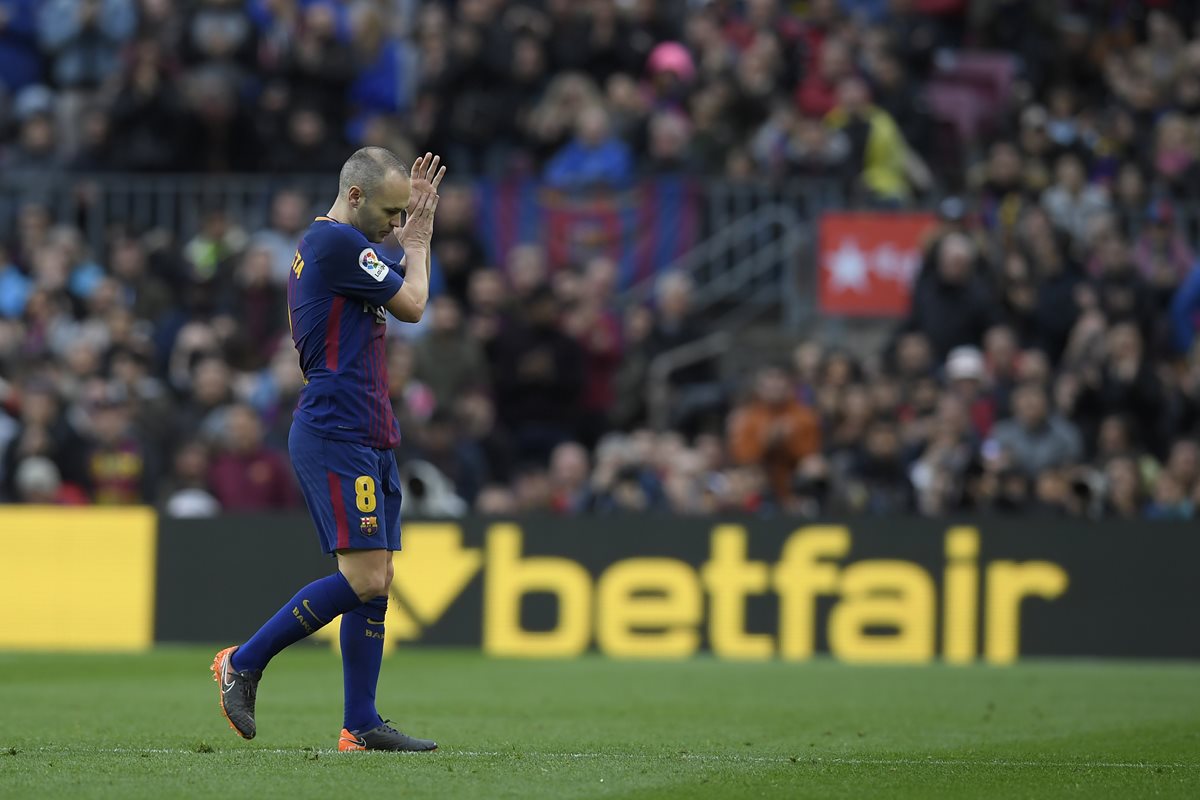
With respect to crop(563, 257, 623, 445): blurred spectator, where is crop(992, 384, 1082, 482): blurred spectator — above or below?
below

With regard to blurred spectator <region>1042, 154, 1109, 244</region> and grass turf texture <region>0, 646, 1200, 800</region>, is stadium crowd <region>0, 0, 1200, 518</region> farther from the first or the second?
grass turf texture <region>0, 646, 1200, 800</region>

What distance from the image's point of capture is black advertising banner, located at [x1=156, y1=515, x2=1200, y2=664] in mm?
15547

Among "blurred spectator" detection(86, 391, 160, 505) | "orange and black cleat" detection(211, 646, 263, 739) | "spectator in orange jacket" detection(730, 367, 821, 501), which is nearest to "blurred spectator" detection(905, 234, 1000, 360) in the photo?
"spectator in orange jacket" detection(730, 367, 821, 501)

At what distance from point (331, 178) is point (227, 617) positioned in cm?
524

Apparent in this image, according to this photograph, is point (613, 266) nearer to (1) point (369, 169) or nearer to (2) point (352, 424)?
(1) point (369, 169)

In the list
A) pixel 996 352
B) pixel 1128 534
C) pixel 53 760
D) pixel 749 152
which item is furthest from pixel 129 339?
pixel 53 760

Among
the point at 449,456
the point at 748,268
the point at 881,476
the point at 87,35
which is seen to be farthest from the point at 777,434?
the point at 87,35

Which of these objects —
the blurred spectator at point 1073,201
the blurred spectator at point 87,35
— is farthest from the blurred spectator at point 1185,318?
the blurred spectator at point 87,35

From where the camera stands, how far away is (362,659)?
815 centimetres

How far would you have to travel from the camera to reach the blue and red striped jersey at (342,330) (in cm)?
792

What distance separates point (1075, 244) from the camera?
61.8 ft

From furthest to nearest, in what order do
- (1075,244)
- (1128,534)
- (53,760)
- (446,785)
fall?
(1075,244) < (1128,534) < (53,760) < (446,785)

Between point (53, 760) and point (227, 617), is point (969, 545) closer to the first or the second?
point (227, 617)

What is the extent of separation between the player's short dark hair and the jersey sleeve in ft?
0.84
